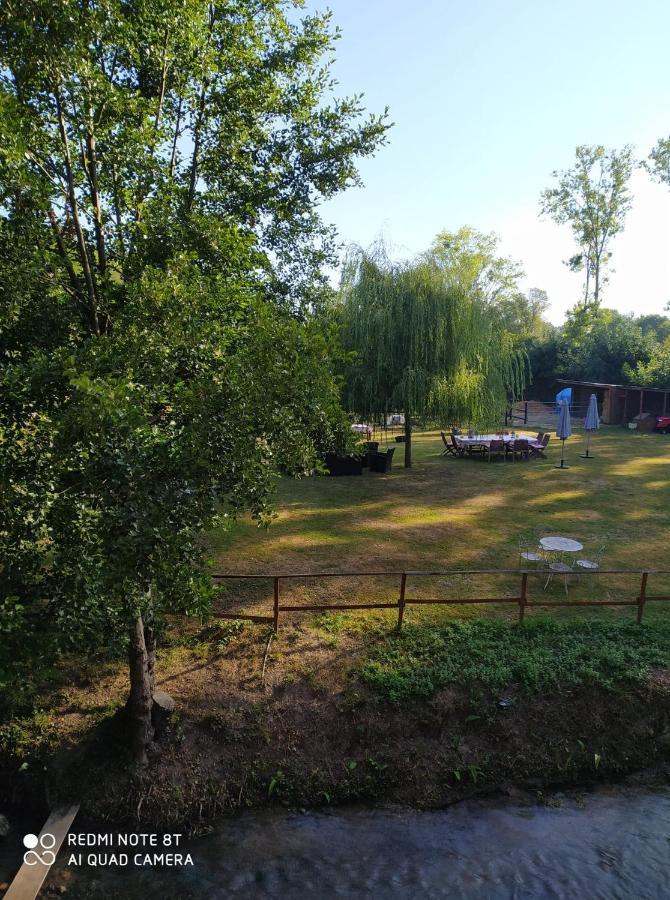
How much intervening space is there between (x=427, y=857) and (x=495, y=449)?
57.9 feet

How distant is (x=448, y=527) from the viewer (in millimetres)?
12891

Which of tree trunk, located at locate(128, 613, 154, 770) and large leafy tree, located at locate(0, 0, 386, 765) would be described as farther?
tree trunk, located at locate(128, 613, 154, 770)

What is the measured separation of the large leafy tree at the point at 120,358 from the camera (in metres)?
4.30

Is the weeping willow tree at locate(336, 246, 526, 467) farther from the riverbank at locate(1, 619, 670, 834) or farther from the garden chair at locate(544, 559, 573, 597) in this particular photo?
the riverbank at locate(1, 619, 670, 834)

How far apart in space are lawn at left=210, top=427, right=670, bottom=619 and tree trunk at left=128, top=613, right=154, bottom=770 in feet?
8.94

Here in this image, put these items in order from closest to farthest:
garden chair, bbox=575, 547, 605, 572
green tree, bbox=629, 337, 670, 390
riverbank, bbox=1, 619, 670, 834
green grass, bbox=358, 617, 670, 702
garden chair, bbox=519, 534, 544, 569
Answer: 1. riverbank, bbox=1, 619, 670, 834
2. green grass, bbox=358, 617, 670, 702
3. garden chair, bbox=575, 547, 605, 572
4. garden chair, bbox=519, 534, 544, 569
5. green tree, bbox=629, 337, 670, 390

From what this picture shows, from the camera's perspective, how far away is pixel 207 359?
5.69m

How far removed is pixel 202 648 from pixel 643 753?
578cm

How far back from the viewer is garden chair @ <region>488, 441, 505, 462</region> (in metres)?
21.3

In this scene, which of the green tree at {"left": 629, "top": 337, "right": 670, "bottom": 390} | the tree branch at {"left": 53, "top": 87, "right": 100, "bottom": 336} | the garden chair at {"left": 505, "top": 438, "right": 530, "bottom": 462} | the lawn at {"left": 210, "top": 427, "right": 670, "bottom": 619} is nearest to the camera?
Answer: the tree branch at {"left": 53, "top": 87, "right": 100, "bottom": 336}

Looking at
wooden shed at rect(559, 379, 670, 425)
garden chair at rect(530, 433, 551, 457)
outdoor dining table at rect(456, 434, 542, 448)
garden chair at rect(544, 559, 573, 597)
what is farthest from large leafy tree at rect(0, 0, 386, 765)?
wooden shed at rect(559, 379, 670, 425)


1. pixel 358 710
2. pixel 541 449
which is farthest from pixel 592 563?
pixel 541 449

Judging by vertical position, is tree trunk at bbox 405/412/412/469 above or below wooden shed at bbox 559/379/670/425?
below

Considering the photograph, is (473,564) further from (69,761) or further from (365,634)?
(69,761)
